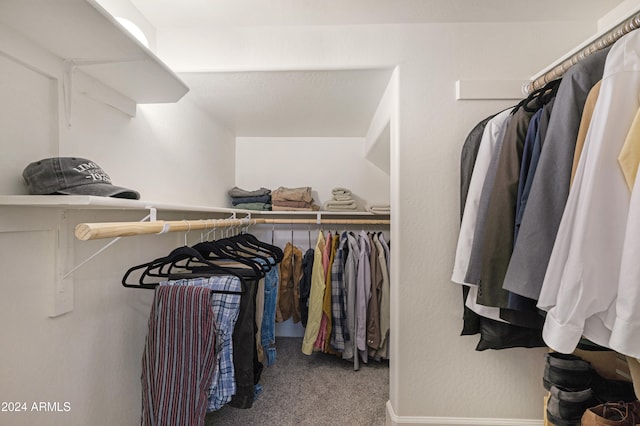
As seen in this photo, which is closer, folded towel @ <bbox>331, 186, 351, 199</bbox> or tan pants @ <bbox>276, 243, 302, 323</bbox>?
tan pants @ <bbox>276, 243, 302, 323</bbox>

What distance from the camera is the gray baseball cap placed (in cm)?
68

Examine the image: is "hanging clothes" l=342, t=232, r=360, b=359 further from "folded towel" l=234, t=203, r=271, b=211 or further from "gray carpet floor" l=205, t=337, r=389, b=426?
"folded towel" l=234, t=203, r=271, b=211

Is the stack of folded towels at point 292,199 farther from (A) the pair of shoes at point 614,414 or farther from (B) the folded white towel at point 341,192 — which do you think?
(A) the pair of shoes at point 614,414

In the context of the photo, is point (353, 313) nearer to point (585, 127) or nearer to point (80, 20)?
point (585, 127)

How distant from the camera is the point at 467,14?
129 cm

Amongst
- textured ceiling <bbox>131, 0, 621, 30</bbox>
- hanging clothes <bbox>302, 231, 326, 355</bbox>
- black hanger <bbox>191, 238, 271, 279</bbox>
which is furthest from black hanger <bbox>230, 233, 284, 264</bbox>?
textured ceiling <bbox>131, 0, 621, 30</bbox>

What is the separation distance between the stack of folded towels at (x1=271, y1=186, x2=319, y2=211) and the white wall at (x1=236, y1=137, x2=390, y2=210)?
0.75 ft

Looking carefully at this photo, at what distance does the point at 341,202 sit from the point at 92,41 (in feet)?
6.12

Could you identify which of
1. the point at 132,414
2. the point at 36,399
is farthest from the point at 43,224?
the point at 132,414

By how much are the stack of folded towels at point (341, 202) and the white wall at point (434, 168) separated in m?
1.04

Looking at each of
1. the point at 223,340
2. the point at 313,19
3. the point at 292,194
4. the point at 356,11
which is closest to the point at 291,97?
the point at 313,19

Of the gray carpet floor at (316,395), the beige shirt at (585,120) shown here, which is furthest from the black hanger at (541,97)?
the gray carpet floor at (316,395)

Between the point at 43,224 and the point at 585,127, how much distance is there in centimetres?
142

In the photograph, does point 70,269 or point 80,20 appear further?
point 70,269
